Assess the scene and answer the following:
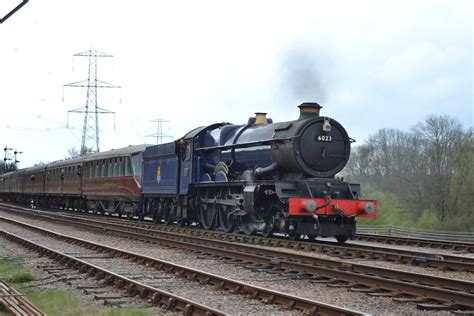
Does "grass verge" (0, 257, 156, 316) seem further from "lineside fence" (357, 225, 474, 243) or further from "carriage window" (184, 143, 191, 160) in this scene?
"lineside fence" (357, 225, 474, 243)

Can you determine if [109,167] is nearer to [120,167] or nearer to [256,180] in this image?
[120,167]

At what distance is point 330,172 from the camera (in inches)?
653

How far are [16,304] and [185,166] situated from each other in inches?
556

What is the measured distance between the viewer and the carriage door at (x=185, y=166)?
21.1 m

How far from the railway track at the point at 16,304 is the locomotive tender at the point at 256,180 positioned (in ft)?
26.1

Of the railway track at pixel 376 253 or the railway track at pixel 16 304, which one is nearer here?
the railway track at pixel 16 304

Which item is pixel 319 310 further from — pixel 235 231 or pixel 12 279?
pixel 235 231

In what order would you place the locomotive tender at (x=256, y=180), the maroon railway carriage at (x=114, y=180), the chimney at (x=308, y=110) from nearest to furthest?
the locomotive tender at (x=256, y=180) < the chimney at (x=308, y=110) < the maroon railway carriage at (x=114, y=180)

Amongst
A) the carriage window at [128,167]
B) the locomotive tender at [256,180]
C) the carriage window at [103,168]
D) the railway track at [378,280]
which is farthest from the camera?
the carriage window at [103,168]

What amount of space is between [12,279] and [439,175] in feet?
114

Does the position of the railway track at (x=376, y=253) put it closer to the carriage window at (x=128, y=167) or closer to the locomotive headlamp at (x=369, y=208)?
the locomotive headlamp at (x=369, y=208)

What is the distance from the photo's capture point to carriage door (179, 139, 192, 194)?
2106cm

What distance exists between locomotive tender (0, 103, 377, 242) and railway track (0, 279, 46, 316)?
7945 mm

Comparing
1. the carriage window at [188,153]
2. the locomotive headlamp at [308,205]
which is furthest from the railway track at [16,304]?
the carriage window at [188,153]
